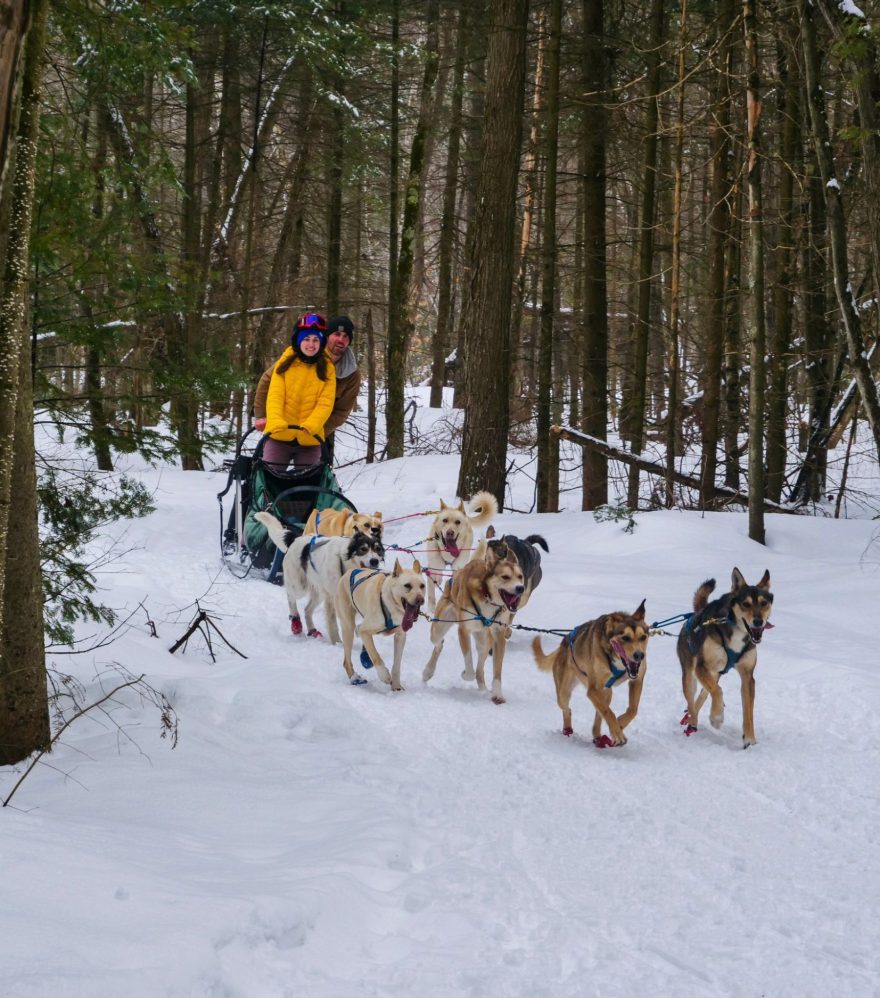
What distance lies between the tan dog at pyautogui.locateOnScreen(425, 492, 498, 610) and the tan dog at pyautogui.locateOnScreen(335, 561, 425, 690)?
71.1 inches

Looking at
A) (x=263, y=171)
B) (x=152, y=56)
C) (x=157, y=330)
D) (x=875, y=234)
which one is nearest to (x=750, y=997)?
(x=152, y=56)

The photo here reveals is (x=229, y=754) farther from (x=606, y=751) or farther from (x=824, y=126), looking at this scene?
(x=824, y=126)

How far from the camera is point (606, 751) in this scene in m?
5.14

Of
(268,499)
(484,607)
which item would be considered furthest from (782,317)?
(484,607)

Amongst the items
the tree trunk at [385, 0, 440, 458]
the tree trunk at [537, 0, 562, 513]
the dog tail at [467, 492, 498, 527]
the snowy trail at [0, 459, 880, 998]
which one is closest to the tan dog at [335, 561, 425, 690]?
the snowy trail at [0, 459, 880, 998]

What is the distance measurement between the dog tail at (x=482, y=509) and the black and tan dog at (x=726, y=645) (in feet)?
11.9

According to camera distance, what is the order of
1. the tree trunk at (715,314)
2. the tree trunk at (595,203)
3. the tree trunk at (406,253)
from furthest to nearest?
the tree trunk at (406,253) → the tree trunk at (595,203) → the tree trunk at (715,314)

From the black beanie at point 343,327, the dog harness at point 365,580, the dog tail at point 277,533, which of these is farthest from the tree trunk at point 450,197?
the dog harness at point 365,580

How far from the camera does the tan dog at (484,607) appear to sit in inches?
244

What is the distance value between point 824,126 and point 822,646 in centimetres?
447

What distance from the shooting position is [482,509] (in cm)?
919

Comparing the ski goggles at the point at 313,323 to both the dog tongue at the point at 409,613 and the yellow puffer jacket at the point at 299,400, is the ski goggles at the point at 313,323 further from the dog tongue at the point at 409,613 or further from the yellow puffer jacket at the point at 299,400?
the dog tongue at the point at 409,613

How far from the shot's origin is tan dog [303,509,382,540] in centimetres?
823

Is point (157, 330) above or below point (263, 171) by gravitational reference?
below
